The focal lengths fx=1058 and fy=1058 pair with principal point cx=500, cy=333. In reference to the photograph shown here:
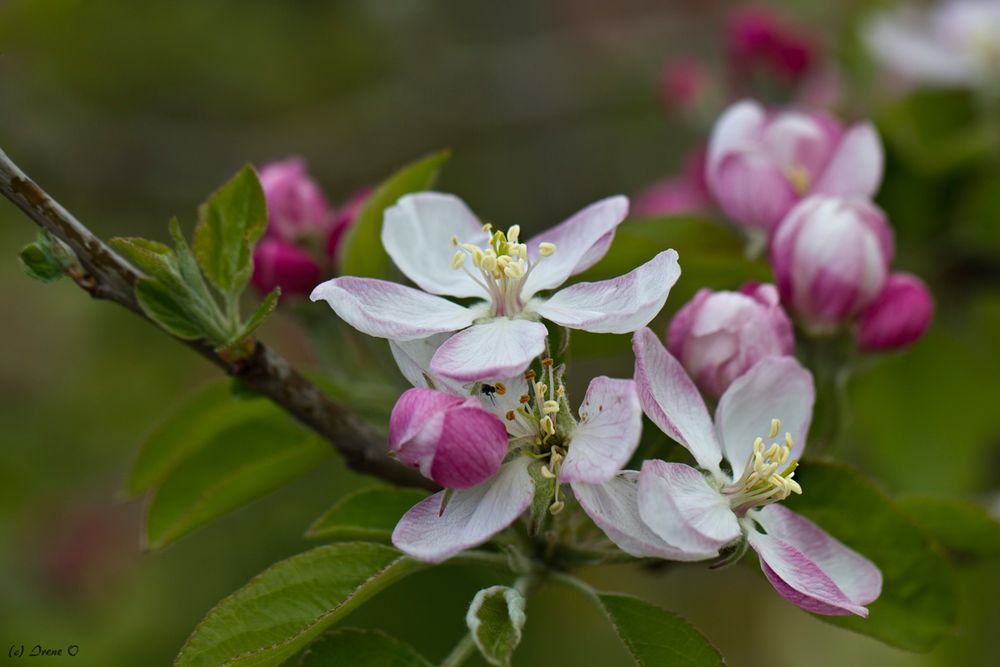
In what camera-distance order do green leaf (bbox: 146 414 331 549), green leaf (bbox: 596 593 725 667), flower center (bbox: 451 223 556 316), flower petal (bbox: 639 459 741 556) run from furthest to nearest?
green leaf (bbox: 146 414 331 549) → flower center (bbox: 451 223 556 316) → green leaf (bbox: 596 593 725 667) → flower petal (bbox: 639 459 741 556)

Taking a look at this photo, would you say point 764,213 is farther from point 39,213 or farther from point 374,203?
point 39,213

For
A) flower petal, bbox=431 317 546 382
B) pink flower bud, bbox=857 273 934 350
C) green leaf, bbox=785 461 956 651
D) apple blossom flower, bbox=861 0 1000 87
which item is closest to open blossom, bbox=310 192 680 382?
flower petal, bbox=431 317 546 382

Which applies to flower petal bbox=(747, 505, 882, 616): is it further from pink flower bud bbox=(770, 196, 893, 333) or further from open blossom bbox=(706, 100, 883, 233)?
open blossom bbox=(706, 100, 883, 233)

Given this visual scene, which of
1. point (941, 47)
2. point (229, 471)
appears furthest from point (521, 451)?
point (941, 47)

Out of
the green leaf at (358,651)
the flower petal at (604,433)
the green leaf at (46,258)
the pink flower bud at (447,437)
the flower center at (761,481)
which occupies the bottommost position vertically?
the flower center at (761,481)

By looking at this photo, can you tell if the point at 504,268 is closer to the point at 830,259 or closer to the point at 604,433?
the point at 604,433

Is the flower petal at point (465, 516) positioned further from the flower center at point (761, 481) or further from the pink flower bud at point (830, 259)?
the pink flower bud at point (830, 259)

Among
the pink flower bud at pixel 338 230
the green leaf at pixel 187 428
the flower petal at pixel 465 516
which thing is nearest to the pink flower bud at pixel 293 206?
the pink flower bud at pixel 338 230

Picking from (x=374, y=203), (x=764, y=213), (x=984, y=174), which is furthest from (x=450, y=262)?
(x=984, y=174)
